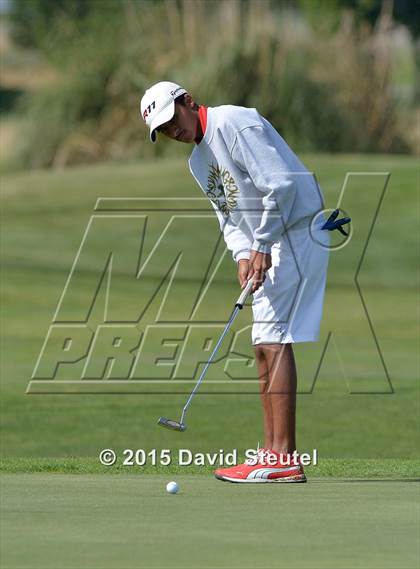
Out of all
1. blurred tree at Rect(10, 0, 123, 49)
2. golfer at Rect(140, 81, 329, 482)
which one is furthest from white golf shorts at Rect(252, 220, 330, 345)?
blurred tree at Rect(10, 0, 123, 49)

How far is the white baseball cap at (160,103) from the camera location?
6742mm

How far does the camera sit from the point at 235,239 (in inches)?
282

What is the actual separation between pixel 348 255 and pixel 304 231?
1640 centimetres

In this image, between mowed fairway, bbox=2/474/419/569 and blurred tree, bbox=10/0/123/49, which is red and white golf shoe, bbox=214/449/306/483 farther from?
blurred tree, bbox=10/0/123/49

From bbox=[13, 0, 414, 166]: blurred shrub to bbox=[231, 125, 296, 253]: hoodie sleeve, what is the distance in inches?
896

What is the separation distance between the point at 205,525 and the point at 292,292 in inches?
80.8

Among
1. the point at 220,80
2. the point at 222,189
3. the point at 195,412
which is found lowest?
the point at 220,80

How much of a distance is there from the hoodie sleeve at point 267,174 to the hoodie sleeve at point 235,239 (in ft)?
1.32

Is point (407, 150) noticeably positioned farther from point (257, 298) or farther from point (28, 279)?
point (257, 298)

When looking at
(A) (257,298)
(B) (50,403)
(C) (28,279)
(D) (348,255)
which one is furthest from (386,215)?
(A) (257,298)

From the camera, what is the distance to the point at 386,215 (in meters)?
24.9
